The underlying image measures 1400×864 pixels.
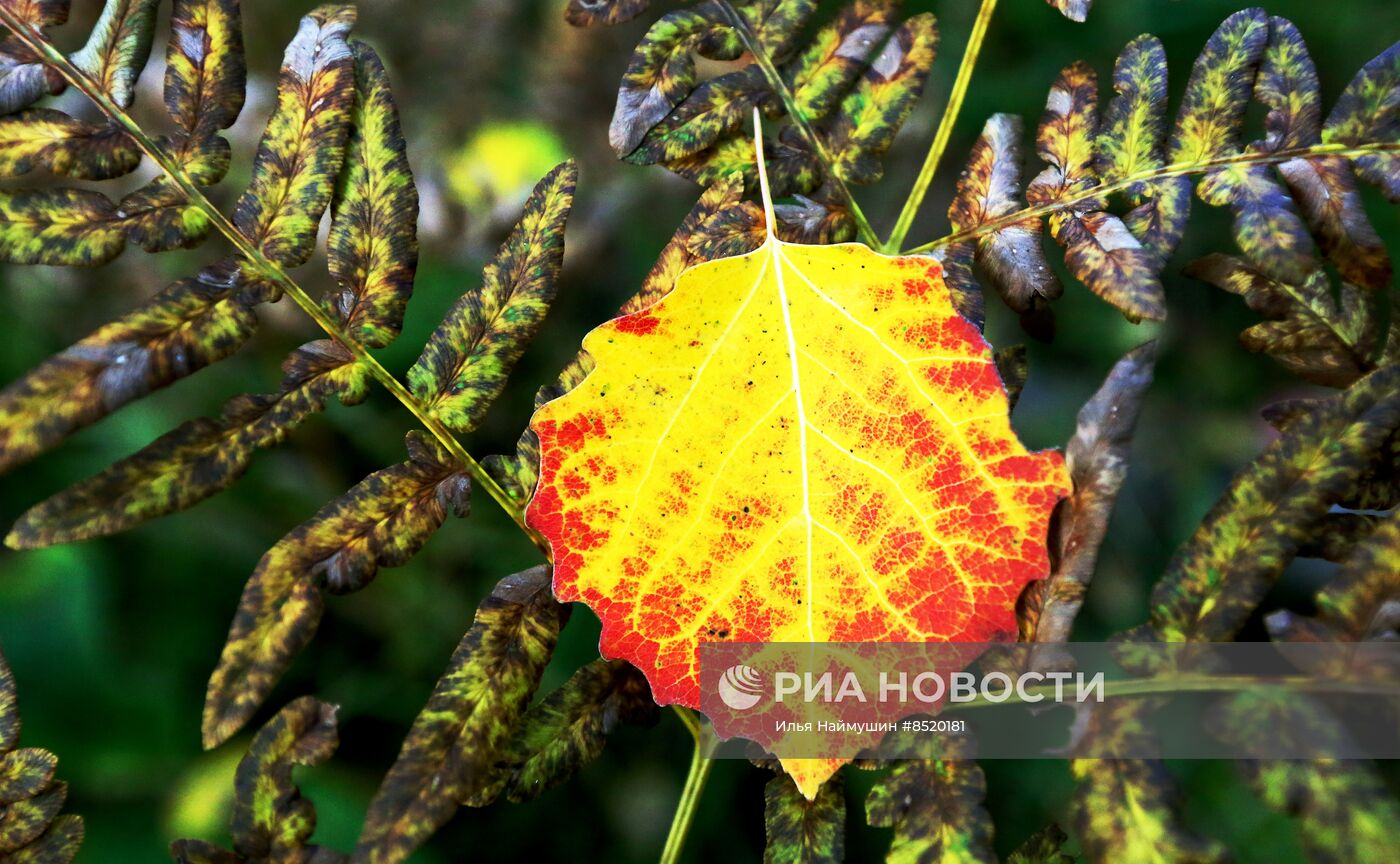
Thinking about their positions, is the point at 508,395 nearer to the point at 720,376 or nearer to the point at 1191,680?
the point at 720,376

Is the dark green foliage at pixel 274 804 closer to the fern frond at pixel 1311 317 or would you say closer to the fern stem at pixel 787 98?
the fern stem at pixel 787 98

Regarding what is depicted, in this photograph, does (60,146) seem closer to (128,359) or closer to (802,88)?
(128,359)

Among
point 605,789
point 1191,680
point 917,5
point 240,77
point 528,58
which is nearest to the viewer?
point 1191,680

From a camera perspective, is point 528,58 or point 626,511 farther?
point 528,58

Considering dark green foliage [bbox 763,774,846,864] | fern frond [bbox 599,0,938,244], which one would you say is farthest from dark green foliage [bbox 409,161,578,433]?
dark green foliage [bbox 763,774,846,864]

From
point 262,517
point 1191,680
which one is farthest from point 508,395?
point 1191,680

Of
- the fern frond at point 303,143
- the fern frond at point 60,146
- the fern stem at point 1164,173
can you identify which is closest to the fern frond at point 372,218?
the fern frond at point 303,143
